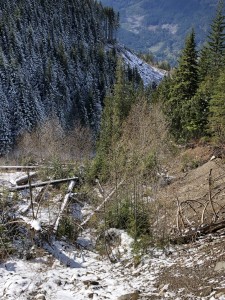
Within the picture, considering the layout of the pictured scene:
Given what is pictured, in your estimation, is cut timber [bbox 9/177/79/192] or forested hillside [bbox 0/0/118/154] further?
forested hillside [bbox 0/0/118/154]

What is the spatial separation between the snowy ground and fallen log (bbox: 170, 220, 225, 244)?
255 millimetres

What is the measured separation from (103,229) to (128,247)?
152 cm

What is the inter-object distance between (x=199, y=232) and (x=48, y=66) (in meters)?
68.7

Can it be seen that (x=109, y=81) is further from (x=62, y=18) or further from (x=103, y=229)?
(x=103, y=229)

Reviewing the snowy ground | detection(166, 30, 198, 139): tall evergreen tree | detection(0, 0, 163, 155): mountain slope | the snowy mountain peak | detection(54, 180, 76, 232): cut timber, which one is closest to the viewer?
the snowy ground

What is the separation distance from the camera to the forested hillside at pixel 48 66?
201ft

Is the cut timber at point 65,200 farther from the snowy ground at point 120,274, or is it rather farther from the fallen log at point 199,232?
the fallen log at point 199,232

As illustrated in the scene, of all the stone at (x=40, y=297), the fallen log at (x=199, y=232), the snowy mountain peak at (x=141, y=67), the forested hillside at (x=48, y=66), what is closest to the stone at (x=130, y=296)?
the stone at (x=40, y=297)

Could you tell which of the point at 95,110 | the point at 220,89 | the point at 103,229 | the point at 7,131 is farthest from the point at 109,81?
the point at 103,229

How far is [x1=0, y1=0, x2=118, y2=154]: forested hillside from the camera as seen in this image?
6141 centimetres

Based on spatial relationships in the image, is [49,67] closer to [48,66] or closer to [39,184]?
[48,66]

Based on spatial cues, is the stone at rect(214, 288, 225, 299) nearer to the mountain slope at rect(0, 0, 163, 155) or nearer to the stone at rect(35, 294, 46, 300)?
the stone at rect(35, 294, 46, 300)

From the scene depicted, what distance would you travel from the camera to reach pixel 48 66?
Result: 72625 millimetres

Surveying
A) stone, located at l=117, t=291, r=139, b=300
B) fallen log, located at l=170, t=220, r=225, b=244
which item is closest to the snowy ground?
stone, located at l=117, t=291, r=139, b=300
